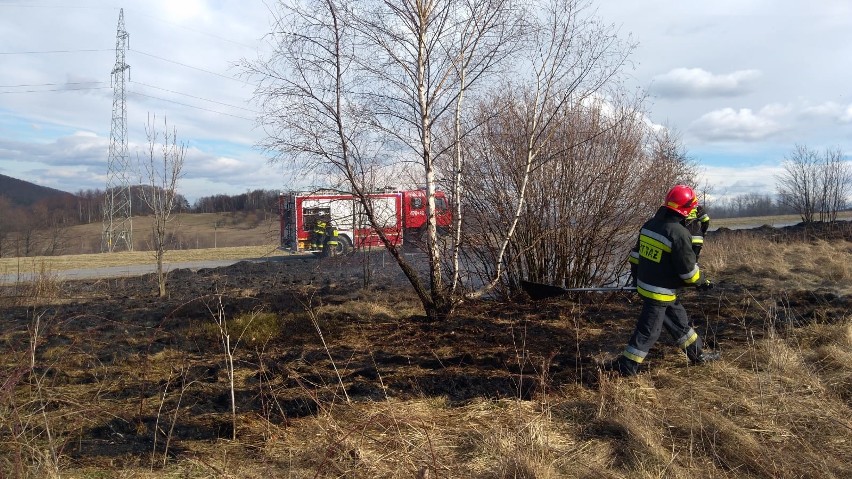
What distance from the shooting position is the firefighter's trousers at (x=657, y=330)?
16.7 feet

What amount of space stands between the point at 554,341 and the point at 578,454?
9.34ft

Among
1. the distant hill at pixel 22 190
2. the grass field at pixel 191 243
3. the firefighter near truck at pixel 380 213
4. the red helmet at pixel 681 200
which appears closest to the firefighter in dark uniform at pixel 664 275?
the red helmet at pixel 681 200

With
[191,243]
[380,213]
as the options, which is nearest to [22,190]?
[191,243]

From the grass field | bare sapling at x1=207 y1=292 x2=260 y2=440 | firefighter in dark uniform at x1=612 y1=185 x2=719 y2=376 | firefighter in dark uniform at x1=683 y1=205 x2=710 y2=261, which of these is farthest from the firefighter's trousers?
the grass field

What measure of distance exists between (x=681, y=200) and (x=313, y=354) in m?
3.71

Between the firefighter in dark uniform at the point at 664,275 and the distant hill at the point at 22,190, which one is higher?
the distant hill at the point at 22,190

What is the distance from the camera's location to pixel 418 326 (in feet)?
24.4

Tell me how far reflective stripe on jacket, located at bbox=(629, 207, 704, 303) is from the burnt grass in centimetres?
85

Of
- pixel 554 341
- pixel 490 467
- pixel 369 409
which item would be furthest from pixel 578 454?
pixel 554 341

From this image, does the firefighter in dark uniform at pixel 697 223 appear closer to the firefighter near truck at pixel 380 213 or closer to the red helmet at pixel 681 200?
the red helmet at pixel 681 200

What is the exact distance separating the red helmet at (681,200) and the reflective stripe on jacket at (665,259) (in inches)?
2.1

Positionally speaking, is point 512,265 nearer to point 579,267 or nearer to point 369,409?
point 579,267

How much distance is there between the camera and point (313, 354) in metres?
6.25

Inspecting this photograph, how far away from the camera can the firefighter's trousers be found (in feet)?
16.7
